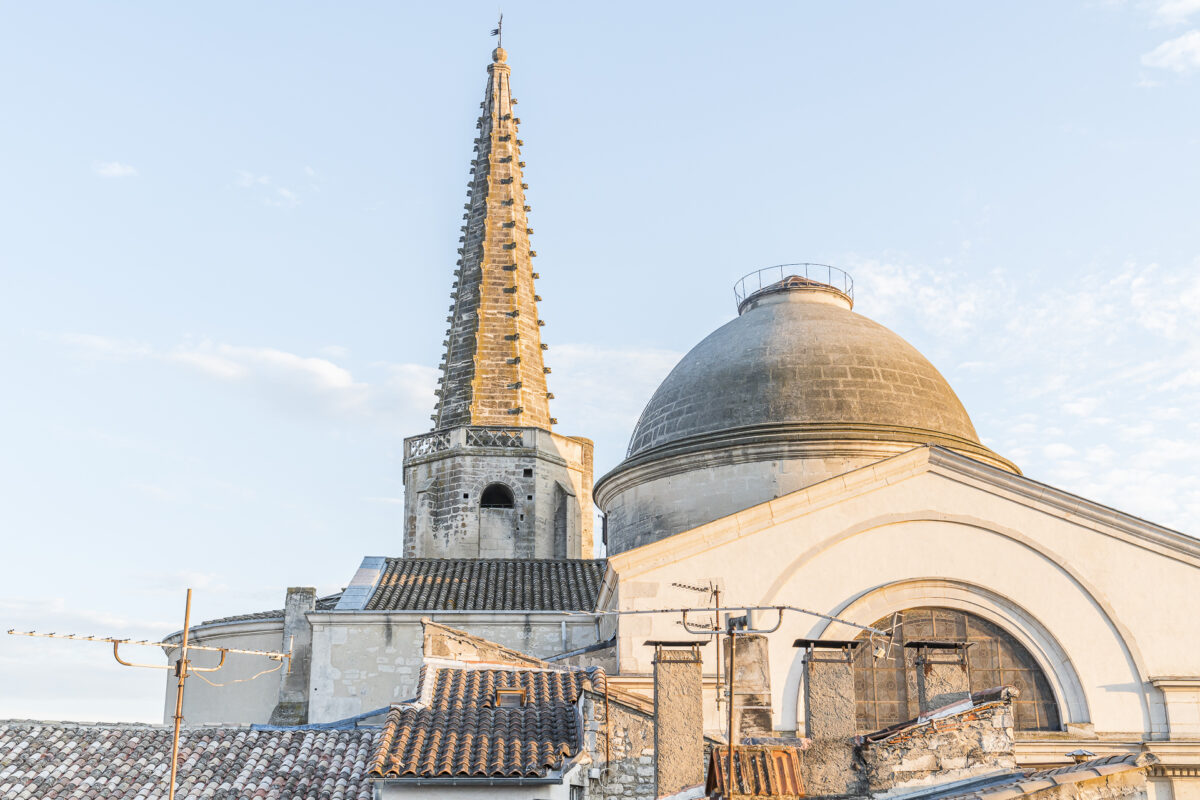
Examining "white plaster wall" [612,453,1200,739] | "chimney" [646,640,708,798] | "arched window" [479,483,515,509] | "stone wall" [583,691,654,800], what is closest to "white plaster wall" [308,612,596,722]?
"white plaster wall" [612,453,1200,739]

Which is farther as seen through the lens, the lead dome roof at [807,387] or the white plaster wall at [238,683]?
the white plaster wall at [238,683]

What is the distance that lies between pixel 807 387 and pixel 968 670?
23.9 ft

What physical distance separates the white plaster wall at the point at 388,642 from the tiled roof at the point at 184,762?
22.1ft

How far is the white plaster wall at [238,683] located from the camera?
86.9 ft

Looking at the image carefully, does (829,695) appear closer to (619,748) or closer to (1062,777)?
(619,748)

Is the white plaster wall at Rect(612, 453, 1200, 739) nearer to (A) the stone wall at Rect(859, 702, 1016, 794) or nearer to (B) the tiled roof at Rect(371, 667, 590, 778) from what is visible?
(B) the tiled roof at Rect(371, 667, 590, 778)

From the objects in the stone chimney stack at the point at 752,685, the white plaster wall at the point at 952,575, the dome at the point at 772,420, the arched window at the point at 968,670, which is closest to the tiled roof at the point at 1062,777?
the stone chimney stack at the point at 752,685

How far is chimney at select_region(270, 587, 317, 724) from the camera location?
83.2 ft

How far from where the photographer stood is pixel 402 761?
14.7 m

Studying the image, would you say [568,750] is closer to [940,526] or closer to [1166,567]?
[940,526]

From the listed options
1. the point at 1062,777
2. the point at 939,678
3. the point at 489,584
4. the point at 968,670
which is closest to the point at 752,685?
the point at 968,670

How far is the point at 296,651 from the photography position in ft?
85.2

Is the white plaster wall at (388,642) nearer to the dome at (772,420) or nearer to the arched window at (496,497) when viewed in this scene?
the dome at (772,420)

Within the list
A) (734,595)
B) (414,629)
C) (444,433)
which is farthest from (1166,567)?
(444,433)
